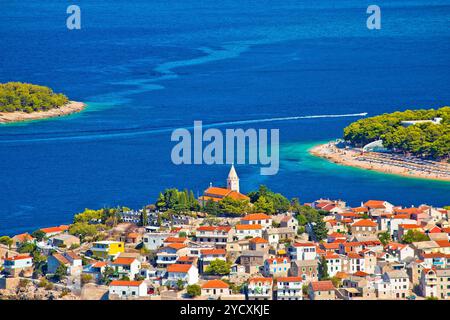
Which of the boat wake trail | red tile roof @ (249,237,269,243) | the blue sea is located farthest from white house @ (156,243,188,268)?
the boat wake trail

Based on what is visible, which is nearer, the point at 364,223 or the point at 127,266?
the point at 127,266

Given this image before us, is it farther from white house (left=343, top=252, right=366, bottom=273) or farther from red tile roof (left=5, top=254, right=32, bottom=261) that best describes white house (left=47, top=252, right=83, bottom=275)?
white house (left=343, top=252, right=366, bottom=273)

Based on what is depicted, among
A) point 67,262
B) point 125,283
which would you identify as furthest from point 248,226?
point 125,283

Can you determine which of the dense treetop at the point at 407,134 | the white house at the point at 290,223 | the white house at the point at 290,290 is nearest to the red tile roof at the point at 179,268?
the white house at the point at 290,290

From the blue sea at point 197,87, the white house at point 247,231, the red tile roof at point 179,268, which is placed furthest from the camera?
the blue sea at point 197,87

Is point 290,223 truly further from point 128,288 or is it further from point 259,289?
point 128,288

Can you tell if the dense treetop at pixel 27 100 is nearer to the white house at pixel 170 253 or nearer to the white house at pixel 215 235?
the white house at pixel 215 235
